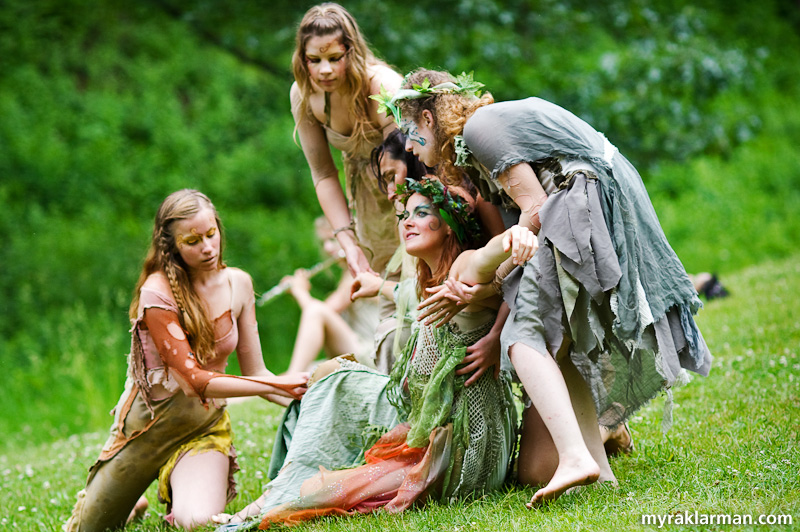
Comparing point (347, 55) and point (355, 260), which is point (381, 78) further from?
point (355, 260)

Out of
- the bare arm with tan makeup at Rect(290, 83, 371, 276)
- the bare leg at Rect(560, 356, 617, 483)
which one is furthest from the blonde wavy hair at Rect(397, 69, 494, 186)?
the bare arm with tan makeup at Rect(290, 83, 371, 276)

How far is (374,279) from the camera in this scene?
4.18 metres

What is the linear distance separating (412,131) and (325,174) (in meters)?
1.32

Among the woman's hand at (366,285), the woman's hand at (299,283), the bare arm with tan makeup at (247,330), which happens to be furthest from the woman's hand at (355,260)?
the woman's hand at (299,283)

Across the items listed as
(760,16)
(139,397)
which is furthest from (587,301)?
(760,16)

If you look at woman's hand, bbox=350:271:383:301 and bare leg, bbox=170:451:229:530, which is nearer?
bare leg, bbox=170:451:229:530

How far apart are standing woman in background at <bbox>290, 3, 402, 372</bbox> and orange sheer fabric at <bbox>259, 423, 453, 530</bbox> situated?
0.81 meters

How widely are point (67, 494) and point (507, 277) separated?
299 centimetres

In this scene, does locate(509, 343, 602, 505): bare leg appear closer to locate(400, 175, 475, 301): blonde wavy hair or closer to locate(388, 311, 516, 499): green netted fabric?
locate(388, 311, 516, 499): green netted fabric

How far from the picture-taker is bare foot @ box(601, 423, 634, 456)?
3.80 meters

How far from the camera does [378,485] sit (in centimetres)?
341

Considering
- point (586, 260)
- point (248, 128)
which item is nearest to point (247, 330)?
point (586, 260)

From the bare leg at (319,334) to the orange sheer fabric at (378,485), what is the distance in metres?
3.81

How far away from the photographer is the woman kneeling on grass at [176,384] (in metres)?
3.80
